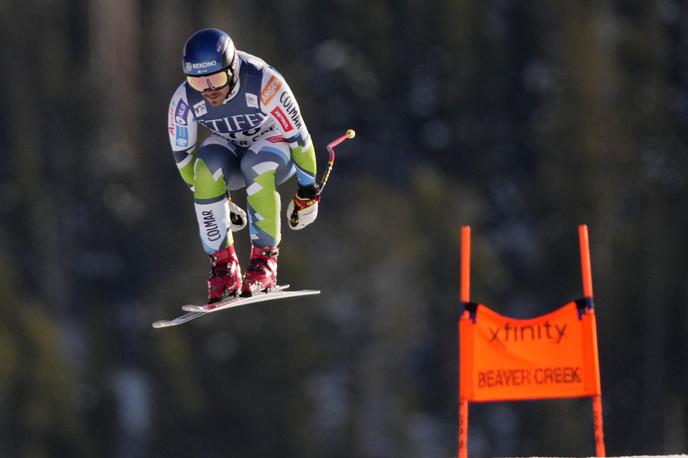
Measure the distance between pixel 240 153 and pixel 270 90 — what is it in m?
0.48

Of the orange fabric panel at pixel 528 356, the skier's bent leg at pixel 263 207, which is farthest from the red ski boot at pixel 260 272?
the orange fabric panel at pixel 528 356

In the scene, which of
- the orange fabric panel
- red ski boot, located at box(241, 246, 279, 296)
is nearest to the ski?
red ski boot, located at box(241, 246, 279, 296)

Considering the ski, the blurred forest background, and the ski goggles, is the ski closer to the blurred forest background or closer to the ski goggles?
the ski goggles

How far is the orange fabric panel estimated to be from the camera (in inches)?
364

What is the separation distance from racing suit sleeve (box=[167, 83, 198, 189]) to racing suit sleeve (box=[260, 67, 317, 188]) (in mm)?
449

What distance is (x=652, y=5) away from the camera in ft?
88.3

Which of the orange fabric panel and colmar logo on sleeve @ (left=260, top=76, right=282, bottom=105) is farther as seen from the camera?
the orange fabric panel

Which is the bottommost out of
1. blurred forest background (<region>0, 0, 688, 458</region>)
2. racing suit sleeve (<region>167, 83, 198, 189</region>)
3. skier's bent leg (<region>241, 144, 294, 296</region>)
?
skier's bent leg (<region>241, 144, 294, 296</region>)

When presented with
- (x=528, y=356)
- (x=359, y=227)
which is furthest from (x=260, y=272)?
(x=359, y=227)

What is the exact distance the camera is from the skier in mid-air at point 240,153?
8.12 m

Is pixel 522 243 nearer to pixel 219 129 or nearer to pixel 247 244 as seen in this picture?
pixel 247 244

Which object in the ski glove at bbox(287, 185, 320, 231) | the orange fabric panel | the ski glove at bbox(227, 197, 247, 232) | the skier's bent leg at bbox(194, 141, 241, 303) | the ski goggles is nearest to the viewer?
the ski goggles

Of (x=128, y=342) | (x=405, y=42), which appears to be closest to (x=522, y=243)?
(x=405, y=42)

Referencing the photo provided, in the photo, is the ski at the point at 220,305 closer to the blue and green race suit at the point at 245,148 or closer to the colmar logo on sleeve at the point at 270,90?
the blue and green race suit at the point at 245,148
